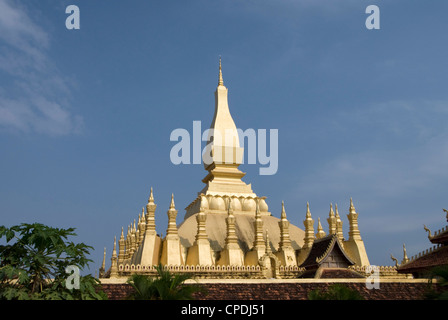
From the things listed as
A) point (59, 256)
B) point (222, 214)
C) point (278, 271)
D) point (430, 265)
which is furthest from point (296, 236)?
point (59, 256)

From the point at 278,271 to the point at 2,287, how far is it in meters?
18.4

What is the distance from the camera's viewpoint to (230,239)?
3288 cm

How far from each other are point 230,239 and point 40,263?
1880 cm

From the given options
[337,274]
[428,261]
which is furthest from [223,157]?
[428,261]

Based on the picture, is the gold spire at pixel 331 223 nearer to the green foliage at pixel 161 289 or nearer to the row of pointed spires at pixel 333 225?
the row of pointed spires at pixel 333 225

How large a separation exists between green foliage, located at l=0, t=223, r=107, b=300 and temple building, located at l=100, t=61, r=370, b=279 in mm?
11746

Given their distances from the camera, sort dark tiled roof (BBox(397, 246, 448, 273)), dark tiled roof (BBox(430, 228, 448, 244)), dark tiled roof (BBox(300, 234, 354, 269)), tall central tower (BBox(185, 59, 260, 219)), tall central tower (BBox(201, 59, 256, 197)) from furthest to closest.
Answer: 1. tall central tower (BBox(201, 59, 256, 197))
2. tall central tower (BBox(185, 59, 260, 219))
3. dark tiled roof (BBox(430, 228, 448, 244))
4. dark tiled roof (BBox(300, 234, 354, 269))
5. dark tiled roof (BBox(397, 246, 448, 273))

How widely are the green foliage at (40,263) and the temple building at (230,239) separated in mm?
11746

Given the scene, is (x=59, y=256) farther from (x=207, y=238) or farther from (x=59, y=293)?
(x=207, y=238)

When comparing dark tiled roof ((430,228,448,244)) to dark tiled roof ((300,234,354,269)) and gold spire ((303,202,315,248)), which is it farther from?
gold spire ((303,202,315,248))

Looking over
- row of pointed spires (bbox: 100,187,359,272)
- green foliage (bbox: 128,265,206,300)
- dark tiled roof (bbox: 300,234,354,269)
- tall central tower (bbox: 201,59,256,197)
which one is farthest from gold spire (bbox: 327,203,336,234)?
green foliage (bbox: 128,265,206,300)

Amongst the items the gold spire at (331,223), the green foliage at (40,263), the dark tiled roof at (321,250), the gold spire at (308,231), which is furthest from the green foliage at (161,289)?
the gold spire at (331,223)

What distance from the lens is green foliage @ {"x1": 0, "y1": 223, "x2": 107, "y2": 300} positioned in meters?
14.9
